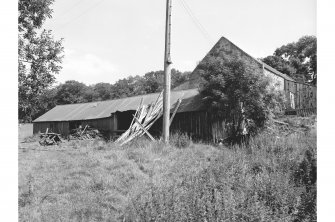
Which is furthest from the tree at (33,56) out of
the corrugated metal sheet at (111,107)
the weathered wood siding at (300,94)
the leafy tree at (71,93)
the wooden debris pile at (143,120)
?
the leafy tree at (71,93)

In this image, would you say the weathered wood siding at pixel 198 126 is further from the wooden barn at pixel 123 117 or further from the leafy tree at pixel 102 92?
the leafy tree at pixel 102 92

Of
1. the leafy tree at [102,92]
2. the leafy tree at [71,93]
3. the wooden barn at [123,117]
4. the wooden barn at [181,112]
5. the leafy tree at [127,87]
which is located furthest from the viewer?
the leafy tree at [127,87]

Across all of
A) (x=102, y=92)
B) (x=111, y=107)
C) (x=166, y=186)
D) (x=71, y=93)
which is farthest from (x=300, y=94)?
(x=102, y=92)

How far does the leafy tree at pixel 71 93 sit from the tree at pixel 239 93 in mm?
37809

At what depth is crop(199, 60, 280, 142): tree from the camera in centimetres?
1354

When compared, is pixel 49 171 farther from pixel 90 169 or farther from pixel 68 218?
pixel 68 218

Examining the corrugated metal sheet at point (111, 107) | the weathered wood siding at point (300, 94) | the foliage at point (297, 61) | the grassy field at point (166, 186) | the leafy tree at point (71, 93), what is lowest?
the grassy field at point (166, 186)

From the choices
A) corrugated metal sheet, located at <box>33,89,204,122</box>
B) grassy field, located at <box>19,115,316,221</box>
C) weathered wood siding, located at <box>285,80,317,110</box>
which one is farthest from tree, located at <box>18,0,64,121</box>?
weathered wood siding, located at <box>285,80,317,110</box>

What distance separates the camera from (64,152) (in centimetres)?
1154

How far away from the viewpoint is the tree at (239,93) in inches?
533

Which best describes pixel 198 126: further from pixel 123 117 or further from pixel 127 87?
pixel 127 87

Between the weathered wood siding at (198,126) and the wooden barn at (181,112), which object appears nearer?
the weathered wood siding at (198,126)

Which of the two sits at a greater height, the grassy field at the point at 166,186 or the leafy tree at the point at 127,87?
the leafy tree at the point at 127,87
